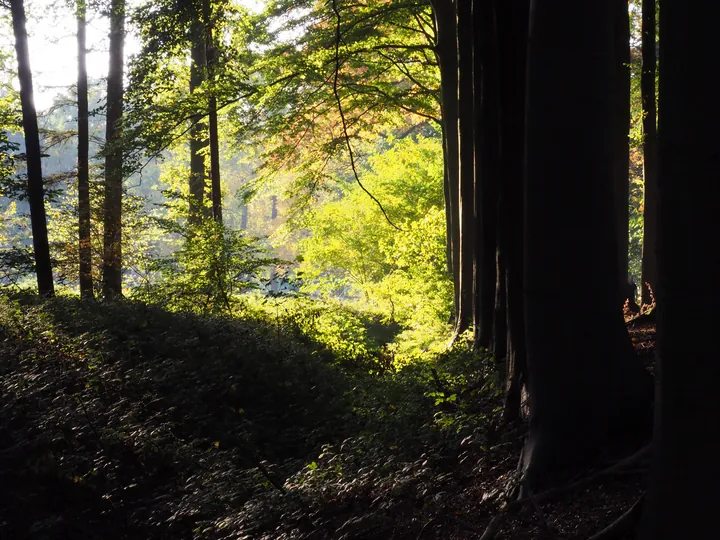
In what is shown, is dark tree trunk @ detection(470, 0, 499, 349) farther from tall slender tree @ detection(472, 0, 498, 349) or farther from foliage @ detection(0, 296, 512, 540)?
foliage @ detection(0, 296, 512, 540)

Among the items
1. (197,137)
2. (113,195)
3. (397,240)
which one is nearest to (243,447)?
(197,137)

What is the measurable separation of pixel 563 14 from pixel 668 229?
203cm

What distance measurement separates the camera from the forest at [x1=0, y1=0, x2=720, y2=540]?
2.29 m

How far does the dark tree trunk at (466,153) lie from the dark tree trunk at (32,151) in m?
8.69

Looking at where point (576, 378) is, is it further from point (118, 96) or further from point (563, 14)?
point (118, 96)

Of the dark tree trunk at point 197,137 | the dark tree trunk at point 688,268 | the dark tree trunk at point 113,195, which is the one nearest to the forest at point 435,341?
the dark tree trunk at point 688,268

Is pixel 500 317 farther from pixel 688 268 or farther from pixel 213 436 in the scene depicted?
pixel 688 268

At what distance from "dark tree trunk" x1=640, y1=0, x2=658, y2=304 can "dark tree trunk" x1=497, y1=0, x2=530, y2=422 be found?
6.23 metres

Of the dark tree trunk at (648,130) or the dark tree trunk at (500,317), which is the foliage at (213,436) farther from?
the dark tree trunk at (648,130)

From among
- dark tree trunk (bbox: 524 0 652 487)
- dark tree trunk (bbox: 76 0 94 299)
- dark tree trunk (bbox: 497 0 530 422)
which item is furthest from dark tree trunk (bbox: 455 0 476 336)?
dark tree trunk (bbox: 76 0 94 299)

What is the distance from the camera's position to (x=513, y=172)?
16.8 ft

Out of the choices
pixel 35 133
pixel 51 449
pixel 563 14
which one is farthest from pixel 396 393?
pixel 35 133

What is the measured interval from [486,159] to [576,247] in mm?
3116

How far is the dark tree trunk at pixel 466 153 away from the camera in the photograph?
380 inches
